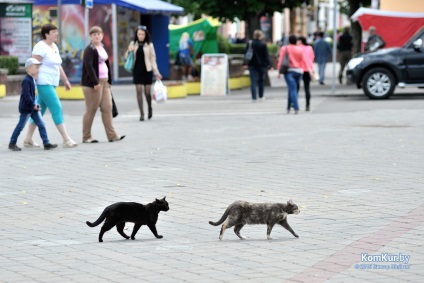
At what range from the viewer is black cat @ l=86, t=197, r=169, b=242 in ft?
27.4

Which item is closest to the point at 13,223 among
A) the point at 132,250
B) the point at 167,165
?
the point at 132,250

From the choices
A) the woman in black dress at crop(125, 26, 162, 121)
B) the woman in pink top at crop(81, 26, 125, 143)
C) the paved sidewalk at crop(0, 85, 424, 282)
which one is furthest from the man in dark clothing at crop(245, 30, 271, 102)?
the woman in pink top at crop(81, 26, 125, 143)

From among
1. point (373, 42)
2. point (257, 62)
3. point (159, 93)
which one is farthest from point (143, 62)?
point (373, 42)

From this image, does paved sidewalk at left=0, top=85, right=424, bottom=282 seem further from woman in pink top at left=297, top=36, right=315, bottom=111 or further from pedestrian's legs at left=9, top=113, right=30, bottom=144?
woman in pink top at left=297, top=36, right=315, bottom=111

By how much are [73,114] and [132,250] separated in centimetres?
1529

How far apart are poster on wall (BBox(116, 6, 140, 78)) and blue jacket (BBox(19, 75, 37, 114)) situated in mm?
19671

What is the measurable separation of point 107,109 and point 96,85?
56 centimetres

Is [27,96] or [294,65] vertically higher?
[294,65]

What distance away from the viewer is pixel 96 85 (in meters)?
16.5

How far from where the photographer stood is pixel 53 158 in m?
14.5

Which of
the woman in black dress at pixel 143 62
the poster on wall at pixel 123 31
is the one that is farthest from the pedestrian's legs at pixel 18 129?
the poster on wall at pixel 123 31

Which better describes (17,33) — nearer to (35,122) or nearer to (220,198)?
(35,122)

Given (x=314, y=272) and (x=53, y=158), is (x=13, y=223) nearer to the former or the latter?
(x=314, y=272)

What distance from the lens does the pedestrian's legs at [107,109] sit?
16828 millimetres
